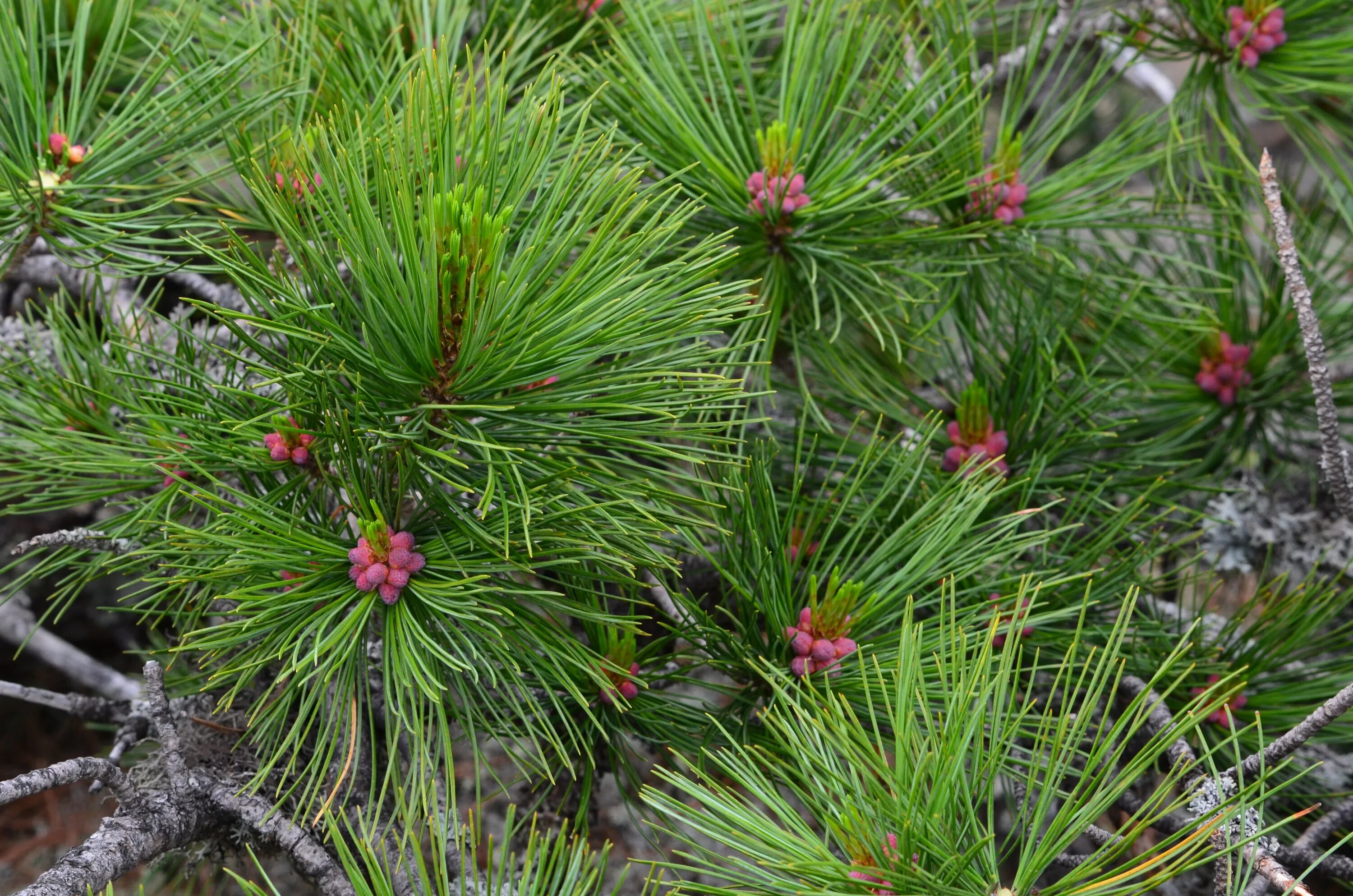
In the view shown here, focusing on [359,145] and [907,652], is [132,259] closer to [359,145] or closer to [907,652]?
[359,145]

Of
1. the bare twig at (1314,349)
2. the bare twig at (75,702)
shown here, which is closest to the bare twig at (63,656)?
the bare twig at (75,702)

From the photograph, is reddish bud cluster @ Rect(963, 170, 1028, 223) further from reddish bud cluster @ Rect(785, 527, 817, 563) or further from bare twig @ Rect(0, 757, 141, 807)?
bare twig @ Rect(0, 757, 141, 807)

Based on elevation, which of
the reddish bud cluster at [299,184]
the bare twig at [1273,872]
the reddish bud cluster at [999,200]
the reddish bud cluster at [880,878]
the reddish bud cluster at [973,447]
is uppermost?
the reddish bud cluster at [999,200]

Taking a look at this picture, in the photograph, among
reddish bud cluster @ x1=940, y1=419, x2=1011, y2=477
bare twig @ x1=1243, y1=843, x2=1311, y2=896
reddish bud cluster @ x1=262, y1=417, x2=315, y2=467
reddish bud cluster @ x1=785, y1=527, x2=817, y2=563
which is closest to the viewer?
bare twig @ x1=1243, y1=843, x2=1311, y2=896

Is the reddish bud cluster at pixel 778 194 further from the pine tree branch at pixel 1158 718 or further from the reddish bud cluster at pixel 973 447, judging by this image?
the pine tree branch at pixel 1158 718

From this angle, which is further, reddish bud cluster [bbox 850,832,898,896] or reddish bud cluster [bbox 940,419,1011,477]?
reddish bud cluster [bbox 940,419,1011,477]

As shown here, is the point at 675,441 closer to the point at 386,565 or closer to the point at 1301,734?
the point at 386,565

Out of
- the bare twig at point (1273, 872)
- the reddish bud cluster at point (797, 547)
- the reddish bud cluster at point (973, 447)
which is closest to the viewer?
the bare twig at point (1273, 872)

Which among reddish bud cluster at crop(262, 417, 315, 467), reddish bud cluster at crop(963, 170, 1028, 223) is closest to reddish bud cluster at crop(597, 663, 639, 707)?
reddish bud cluster at crop(262, 417, 315, 467)
